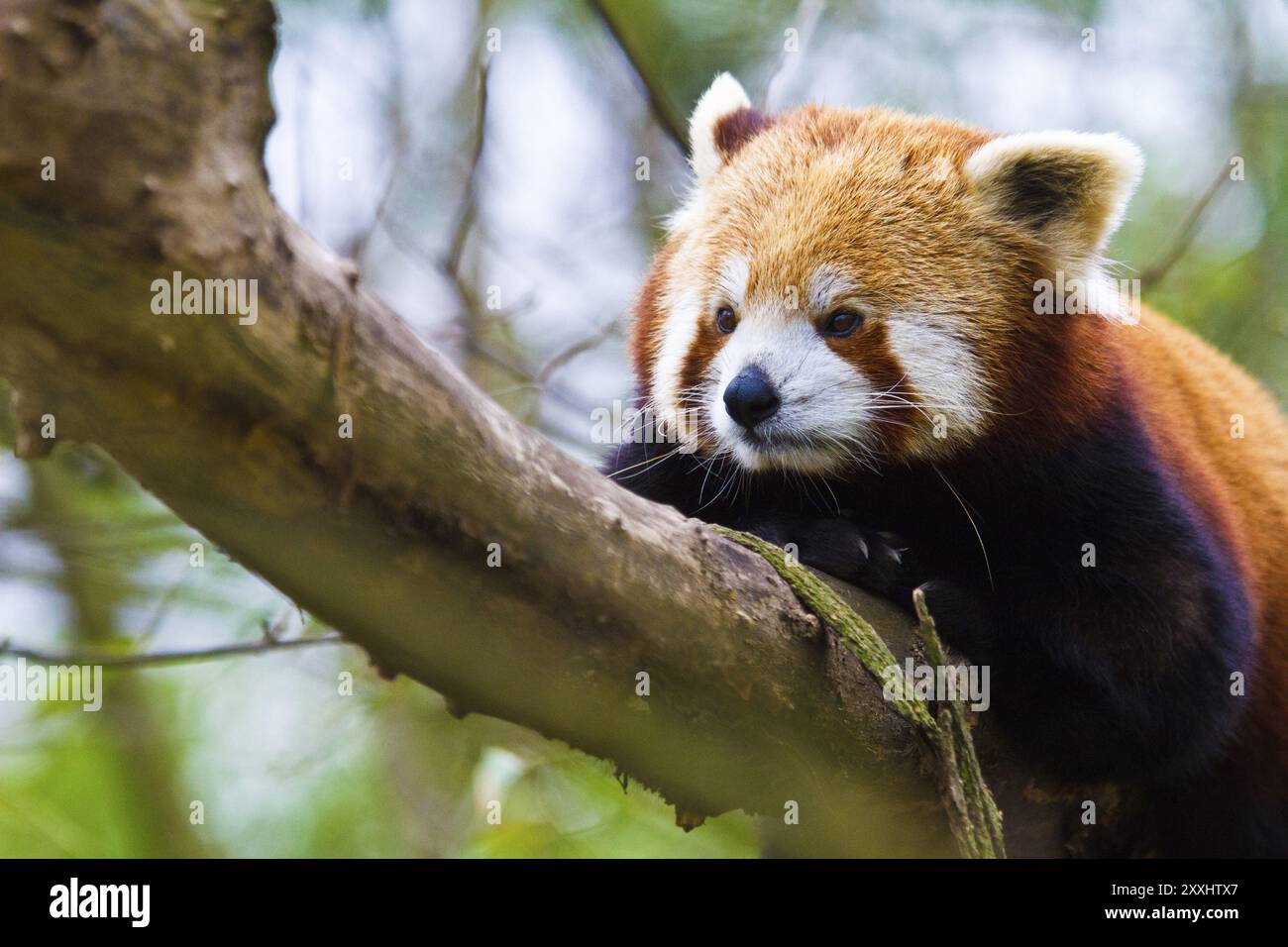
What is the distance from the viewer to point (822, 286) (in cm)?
331

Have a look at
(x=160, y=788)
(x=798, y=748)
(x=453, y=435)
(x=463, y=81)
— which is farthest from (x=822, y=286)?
(x=160, y=788)

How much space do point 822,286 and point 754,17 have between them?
149 inches

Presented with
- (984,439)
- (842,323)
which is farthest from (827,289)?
(984,439)

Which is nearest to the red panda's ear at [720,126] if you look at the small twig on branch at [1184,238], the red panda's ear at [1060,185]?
the red panda's ear at [1060,185]

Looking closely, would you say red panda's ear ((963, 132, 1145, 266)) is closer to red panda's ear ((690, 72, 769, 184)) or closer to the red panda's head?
the red panda's head

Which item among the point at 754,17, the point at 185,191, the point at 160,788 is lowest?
the point at 160,788

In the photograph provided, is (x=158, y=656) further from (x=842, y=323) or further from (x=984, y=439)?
(x=984, y=439)

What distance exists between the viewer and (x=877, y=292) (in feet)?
10.8

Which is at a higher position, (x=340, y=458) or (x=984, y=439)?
(x=984, y=439)

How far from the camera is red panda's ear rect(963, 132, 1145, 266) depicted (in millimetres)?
3416

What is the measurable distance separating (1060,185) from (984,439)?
837mm

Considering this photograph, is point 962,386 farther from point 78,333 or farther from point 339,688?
point 339,688

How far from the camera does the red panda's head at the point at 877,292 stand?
10.6 ft

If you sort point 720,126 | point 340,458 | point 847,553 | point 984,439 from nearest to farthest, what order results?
point 340,458 < point 847,553 < point 984,439 < point 720,126
